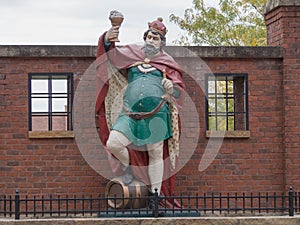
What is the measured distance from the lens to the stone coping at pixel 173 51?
17.5 metres

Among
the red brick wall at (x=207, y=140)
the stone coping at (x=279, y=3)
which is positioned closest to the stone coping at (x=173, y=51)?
the red brick wall at (x=207, y=140)

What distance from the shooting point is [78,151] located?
17578mm

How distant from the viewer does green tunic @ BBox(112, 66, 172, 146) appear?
53.5 ft

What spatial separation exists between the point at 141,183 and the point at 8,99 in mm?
2780

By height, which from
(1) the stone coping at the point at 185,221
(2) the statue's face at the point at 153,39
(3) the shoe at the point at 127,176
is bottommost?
(1) the stone coping at the point at 185,221

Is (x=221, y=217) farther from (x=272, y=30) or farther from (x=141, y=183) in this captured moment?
(x=272, y=30)

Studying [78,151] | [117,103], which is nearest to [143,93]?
[117,103]

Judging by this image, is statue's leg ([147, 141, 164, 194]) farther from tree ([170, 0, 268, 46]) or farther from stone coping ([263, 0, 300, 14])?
tree ([170, 0, 268, 46])

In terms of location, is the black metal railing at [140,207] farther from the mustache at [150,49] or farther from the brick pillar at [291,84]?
the mustache at [150,49]

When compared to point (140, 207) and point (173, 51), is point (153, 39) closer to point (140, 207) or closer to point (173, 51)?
point (173, 51)

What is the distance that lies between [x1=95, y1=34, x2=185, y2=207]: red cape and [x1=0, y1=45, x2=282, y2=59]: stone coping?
0.82m

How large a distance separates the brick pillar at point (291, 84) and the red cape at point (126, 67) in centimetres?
207

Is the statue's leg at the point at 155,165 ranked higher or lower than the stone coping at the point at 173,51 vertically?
lower

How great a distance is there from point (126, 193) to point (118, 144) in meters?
0.75
